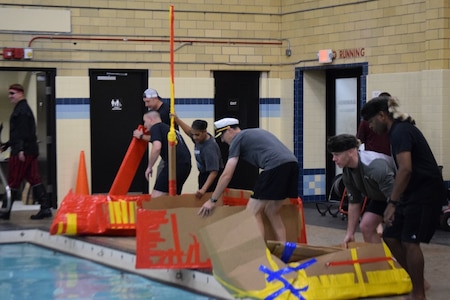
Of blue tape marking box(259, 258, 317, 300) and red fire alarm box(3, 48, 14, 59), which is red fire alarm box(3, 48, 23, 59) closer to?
red fire alarm box(3, 48, 14, 59)

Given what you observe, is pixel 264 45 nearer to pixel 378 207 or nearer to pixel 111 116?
pixel 111 116

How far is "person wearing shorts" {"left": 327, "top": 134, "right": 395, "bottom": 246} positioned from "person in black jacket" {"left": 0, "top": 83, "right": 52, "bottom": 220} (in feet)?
19.5

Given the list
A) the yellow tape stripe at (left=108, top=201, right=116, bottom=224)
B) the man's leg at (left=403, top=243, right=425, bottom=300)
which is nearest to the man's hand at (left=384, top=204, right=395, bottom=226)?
the man's leg at (left=403, top=243, right=425, bottom=300)

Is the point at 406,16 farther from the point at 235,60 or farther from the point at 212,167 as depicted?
the point at 212,167

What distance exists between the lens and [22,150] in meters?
12.3

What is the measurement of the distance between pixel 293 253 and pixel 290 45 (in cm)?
797

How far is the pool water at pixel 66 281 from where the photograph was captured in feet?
27.7

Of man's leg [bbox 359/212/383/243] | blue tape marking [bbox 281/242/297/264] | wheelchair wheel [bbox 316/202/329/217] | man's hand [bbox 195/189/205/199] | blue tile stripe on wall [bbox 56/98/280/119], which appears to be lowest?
wheelchair wheel [bbox 316/202/329/217]

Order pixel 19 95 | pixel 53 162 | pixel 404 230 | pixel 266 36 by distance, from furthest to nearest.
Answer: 1. pixel 266 36
2. pixel 53 162
3. pixel 19 95
4. pixel 404 230

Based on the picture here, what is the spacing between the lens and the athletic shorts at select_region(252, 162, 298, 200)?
8.55 meters

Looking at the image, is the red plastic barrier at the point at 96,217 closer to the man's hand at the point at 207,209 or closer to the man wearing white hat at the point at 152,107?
the man wearing white hat at the point at 152,107

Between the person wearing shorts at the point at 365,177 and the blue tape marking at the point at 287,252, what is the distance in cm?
53

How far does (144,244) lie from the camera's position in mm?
8195

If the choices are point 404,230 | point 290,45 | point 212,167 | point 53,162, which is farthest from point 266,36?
point 404,230
